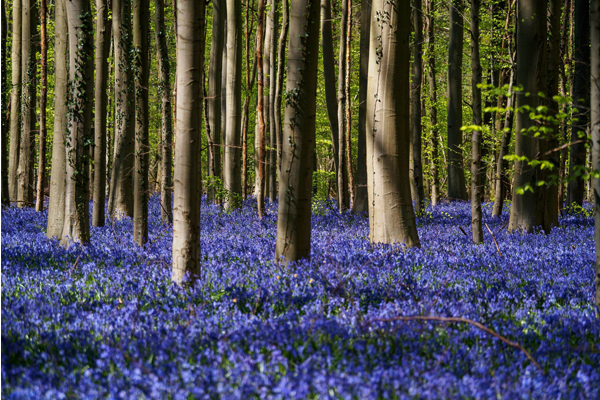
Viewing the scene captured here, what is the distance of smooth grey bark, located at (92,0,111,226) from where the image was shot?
32.3ft

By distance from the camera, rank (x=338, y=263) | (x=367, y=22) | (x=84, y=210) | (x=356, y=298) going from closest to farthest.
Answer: (x=356, y=298) < (x=338, y=263) < (x=84, y=210) < (x=367, y=22)

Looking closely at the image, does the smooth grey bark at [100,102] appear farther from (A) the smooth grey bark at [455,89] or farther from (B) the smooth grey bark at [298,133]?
(A) the smooth grey bark at [455,89]

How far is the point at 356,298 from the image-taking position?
4.97m

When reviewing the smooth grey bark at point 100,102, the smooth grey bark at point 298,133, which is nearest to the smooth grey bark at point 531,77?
the smooth grey bark at point 298,133

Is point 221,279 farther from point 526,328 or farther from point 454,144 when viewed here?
point 454,144

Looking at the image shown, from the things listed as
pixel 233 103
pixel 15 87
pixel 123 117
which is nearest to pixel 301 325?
pixel 123 117

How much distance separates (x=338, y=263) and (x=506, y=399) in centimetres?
369

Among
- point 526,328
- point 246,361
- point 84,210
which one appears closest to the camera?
point 246,361

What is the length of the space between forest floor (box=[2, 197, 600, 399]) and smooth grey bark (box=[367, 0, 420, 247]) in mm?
577

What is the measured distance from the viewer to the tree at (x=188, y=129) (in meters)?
5.21

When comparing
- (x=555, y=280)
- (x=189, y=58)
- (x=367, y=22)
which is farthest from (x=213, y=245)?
(x=367, y=22)

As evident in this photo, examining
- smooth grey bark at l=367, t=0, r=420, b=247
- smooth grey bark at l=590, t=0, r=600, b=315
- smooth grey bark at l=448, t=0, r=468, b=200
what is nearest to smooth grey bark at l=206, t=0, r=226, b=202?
smooth grey bark at l=448, t=0, r=468, b=200

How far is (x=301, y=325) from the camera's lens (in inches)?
154

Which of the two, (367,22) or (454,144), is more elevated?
(367,22)
